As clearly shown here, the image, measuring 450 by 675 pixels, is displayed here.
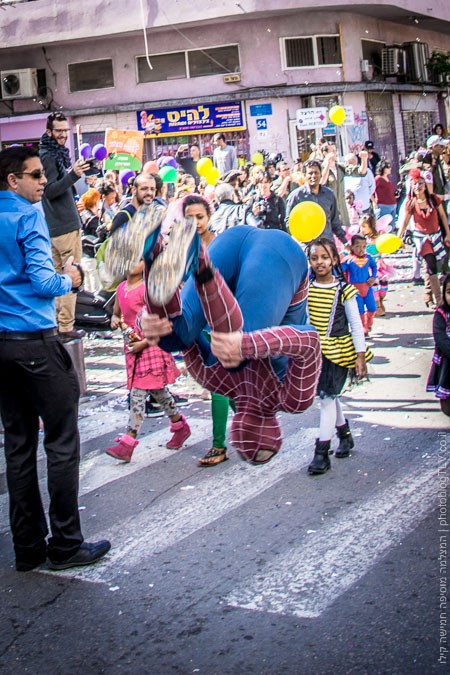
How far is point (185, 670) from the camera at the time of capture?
4059 mm

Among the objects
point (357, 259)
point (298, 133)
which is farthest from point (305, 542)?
point (298, 133)

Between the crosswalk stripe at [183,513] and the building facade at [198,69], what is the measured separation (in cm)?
1678

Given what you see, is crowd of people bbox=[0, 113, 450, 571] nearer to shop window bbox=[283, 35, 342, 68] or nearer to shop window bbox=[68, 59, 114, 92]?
shop window bbox=[283, 35, 342, 68]

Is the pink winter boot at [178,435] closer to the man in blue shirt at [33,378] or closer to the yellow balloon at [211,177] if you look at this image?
the man in blue shirt at [33,378]

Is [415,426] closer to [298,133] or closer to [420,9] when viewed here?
[298,133]

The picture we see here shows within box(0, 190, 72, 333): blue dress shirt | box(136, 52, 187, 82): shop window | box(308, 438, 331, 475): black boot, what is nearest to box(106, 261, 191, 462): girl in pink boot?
box(308, 438, 331, 475): black boot

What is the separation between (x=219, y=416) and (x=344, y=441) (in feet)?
3.17

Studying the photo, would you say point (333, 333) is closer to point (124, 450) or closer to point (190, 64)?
point (124, 450)

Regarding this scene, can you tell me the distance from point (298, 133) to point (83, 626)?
2012 cm

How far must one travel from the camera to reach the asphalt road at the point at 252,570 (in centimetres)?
418

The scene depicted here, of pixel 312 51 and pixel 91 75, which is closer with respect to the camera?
pixel 312 51

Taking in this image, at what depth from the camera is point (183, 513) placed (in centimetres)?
605

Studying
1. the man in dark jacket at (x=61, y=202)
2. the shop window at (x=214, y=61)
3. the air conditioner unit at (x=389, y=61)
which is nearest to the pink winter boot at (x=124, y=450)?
the man in dark jacket at (x=61, y=202)

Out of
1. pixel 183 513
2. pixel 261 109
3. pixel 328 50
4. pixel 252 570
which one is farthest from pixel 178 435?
pixel 328 50
